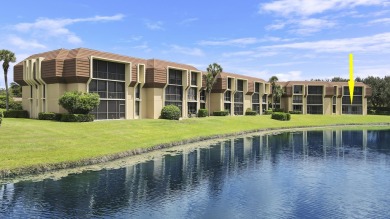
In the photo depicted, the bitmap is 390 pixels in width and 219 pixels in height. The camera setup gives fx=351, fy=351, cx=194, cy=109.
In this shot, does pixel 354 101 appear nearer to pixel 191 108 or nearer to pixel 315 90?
pixel 315 90

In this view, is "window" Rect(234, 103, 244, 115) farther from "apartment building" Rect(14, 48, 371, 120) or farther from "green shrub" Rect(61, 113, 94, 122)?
"green shrub" Rect(61, 113, 94, 122)

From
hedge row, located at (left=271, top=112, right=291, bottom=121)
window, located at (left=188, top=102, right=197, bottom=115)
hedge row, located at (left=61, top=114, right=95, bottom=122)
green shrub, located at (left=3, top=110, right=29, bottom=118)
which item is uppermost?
window, located at (left=188, top=102, right=197, bottom=115)

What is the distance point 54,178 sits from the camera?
26.2 meters

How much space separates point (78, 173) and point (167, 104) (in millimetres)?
44092

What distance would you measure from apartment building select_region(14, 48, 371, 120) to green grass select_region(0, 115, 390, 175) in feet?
24.0

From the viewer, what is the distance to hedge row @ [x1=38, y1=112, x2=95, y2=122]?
5012 centimetres

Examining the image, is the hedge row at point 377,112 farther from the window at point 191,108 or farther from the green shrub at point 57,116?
the green shrub at point 57,116

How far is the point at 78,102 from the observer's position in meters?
50.2

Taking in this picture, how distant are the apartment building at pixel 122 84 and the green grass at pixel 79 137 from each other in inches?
288

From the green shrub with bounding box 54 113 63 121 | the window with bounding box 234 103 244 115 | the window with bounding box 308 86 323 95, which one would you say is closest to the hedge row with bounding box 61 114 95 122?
the green shrub with bounding box 54 113 63 121

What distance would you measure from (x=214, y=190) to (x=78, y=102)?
32.7 metres

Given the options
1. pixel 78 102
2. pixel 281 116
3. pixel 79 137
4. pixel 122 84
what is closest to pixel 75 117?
pixel 78 102

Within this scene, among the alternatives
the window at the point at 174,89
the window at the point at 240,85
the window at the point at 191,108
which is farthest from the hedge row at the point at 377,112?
the window at the point at 174,89

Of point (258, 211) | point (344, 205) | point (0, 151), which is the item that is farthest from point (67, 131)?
point (344, 205)
